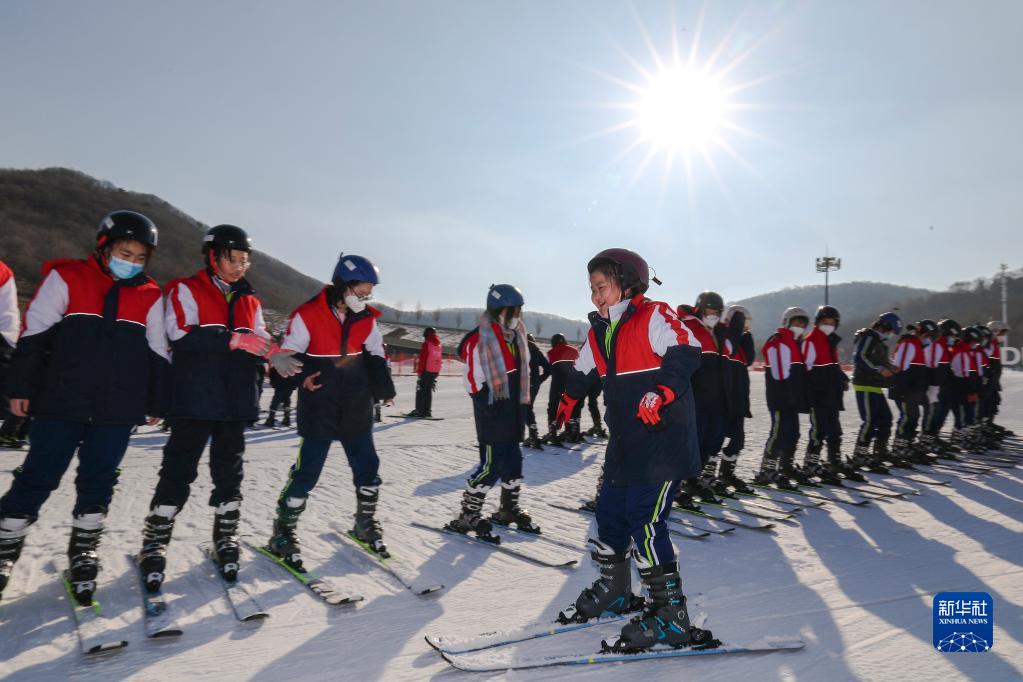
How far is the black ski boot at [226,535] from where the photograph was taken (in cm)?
389

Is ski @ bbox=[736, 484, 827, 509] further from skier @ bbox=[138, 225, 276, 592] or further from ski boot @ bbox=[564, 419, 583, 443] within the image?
skier @ bbox=[138, 225, 276, 592]

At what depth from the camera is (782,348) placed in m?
7.56

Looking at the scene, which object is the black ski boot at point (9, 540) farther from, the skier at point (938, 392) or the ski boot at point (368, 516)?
the skier at point (938, 392)

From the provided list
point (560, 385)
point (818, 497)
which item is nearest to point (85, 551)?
point (818, 497)

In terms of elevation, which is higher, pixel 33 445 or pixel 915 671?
pixel 33 445

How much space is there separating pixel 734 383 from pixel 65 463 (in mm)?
6130

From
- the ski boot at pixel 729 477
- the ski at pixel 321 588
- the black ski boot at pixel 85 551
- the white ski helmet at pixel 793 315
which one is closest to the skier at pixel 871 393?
the white ski helmet at pixel 793 315

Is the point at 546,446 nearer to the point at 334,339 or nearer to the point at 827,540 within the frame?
the point at 827,540

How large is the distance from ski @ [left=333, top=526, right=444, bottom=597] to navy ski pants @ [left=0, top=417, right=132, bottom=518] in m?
1.74

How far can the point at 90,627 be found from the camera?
3072mm

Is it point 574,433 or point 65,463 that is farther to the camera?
point 574,433

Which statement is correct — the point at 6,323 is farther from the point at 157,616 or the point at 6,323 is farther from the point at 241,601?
the point at 241,601

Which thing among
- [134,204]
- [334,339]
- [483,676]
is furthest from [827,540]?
[134,204]

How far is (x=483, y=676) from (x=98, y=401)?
8.59 feet
